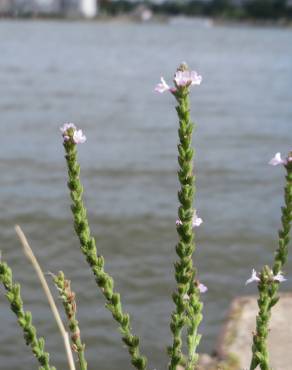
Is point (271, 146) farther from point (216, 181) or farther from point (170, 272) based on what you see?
point (170, 272)

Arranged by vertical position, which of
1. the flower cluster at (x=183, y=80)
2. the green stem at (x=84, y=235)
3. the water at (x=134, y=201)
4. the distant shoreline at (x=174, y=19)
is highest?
the distant shoreline at (x=174, y=19)

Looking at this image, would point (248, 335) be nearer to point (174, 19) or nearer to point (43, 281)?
point (43, 281)

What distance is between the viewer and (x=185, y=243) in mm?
1706

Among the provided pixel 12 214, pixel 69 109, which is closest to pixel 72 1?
pixel 69 109

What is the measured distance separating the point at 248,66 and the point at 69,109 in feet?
76.2

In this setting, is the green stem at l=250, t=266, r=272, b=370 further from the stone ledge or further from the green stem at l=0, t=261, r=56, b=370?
the stone ledge

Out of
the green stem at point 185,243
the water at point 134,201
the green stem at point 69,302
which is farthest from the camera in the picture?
the water at point 134,201

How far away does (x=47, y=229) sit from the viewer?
898cm

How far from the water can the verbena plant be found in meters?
3.99

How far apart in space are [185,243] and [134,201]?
8.71 m

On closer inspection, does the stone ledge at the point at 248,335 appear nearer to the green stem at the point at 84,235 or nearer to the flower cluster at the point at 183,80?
the green stem at the point at 84,235

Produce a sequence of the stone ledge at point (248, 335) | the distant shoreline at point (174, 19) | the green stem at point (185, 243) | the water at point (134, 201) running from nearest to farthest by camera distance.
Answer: the green stem at point (185, 243) < the stone ledge at point (248, 335) < the water at point (134, 201) < the distant shoreline at point (174, 19)

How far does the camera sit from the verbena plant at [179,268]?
5.36 feet

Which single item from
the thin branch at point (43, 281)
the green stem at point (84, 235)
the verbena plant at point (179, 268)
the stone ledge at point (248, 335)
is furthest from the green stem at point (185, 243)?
the stone ledge at point (248, 335)
